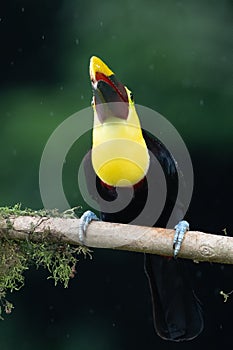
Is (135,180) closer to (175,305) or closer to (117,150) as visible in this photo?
(117,150)

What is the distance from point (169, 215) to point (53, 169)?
36.8 inches

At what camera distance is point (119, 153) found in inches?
88.3

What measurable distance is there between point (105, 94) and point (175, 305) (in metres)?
0.64

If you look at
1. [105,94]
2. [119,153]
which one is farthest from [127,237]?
[105,94]

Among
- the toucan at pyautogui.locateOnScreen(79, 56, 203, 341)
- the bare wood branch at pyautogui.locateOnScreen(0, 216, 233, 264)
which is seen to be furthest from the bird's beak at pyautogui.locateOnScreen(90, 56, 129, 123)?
the bare wood branch at pyautogui.locateOnScreen(0, 216, 233, 264)

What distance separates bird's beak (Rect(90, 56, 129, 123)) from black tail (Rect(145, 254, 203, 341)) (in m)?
0.49

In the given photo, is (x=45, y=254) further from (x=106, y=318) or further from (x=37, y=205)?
(x=106, y=318)

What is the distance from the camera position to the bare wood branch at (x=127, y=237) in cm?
188

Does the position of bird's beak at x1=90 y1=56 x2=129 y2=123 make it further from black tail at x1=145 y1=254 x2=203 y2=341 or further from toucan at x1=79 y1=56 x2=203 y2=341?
black tail at x1=145 y1=254 x2=203 y2=341

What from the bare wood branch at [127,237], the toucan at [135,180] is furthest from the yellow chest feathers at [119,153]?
the bare wood branch at [127,237]

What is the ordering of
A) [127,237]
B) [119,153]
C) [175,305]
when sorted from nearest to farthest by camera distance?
[127,237] < [119,153] < [175,305]

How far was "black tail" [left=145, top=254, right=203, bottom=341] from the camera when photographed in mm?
2404

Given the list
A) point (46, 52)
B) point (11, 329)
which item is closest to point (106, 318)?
point (11, 329)

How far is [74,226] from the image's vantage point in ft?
6.57
